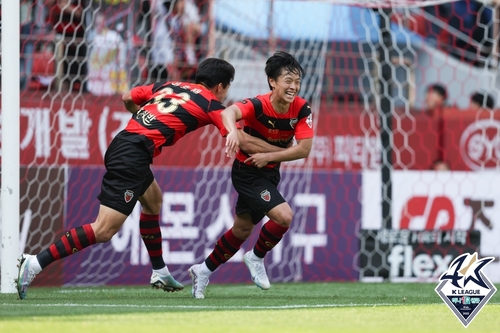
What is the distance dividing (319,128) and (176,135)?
4.31 metres

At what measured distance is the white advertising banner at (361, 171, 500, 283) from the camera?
945cm

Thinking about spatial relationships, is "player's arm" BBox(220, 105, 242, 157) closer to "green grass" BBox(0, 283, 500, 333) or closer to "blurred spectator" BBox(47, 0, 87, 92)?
"green grass" BBox(0, 283, 500, 333)

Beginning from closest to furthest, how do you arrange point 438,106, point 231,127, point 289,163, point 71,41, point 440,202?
point 231,127, point 440,202, point 71,41, point 289,163, point 438,106

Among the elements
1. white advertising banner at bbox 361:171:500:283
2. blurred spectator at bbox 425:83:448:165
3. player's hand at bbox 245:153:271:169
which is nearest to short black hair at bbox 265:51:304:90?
player's hand at bbox 245:153:271:169

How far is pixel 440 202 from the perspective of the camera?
377 inches

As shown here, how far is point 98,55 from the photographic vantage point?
10.1m

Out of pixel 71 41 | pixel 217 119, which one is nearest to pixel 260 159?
pixel 217 119

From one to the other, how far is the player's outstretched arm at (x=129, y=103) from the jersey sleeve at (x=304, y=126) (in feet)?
4.08

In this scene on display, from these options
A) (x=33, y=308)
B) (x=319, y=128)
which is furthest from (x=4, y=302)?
(x=319, y=128)

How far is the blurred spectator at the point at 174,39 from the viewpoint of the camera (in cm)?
1045

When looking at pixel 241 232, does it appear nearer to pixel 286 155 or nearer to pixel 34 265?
pixel 286 155

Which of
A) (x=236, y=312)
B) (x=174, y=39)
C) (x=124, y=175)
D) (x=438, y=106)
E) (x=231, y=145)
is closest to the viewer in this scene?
(x=236, y=312)

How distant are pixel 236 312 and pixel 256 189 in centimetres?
143

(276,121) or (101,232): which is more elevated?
(276,121)
